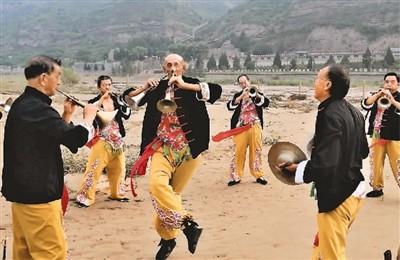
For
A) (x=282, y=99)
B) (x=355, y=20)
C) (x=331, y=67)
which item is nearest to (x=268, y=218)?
(x=331, y=67)

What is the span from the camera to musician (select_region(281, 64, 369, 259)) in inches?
154

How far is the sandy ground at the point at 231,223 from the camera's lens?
593 centimetres

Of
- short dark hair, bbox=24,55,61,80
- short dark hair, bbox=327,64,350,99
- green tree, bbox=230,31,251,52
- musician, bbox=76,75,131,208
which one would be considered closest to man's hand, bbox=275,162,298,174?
short dark hair, bbox=327,64,350,99

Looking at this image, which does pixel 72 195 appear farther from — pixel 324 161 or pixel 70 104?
pixel 324 161

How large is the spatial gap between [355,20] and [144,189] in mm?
100274

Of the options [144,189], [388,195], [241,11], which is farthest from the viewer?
[241,11]

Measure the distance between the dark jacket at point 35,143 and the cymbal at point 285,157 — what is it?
1310 mm

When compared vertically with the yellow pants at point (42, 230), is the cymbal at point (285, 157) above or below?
above

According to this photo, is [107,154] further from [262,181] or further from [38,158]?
[38,158]

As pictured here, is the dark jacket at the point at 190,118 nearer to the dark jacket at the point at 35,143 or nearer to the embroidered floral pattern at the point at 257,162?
the dark jacket at the point at 35,143

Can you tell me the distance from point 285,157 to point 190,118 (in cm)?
183

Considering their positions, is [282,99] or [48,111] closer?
[48,111]

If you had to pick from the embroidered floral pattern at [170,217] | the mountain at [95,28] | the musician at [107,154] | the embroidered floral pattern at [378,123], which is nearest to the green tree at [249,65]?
the mountain at [95,28]

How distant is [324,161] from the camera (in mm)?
3891
